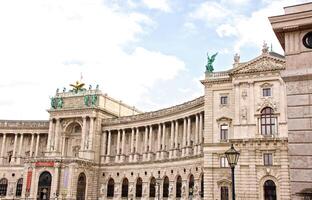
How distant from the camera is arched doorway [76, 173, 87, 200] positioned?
8862 cm

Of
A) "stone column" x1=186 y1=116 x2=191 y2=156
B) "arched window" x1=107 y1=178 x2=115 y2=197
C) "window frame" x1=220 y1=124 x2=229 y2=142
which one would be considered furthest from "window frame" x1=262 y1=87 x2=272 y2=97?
"arched window" x1=107 y1=178 x2=115 y2=197

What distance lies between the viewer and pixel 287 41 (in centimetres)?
2530

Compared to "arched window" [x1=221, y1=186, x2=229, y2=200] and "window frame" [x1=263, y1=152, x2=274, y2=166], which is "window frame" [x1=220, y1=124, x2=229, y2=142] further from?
"arched window" [x1=221, y1=186, x2=229, y2=200]

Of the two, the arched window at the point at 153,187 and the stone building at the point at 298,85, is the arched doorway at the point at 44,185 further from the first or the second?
the stone building at the point at 298,85

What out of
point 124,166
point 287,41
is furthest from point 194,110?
point 287,41

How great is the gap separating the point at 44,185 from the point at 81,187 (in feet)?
24.3

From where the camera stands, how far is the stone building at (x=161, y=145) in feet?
196

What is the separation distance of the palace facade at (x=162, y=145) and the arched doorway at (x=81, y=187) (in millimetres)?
219

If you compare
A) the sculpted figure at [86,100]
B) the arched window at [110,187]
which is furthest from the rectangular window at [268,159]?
the sculpted figure at [86,100]

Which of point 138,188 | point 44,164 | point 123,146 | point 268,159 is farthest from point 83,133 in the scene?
point 268,159

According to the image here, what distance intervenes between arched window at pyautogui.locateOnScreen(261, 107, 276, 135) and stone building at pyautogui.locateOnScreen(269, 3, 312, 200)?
36.1 metres

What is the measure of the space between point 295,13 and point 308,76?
3.65m

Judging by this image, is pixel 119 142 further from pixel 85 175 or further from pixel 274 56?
pixel 274 56

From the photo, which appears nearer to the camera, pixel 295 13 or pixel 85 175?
pixel 295 13
